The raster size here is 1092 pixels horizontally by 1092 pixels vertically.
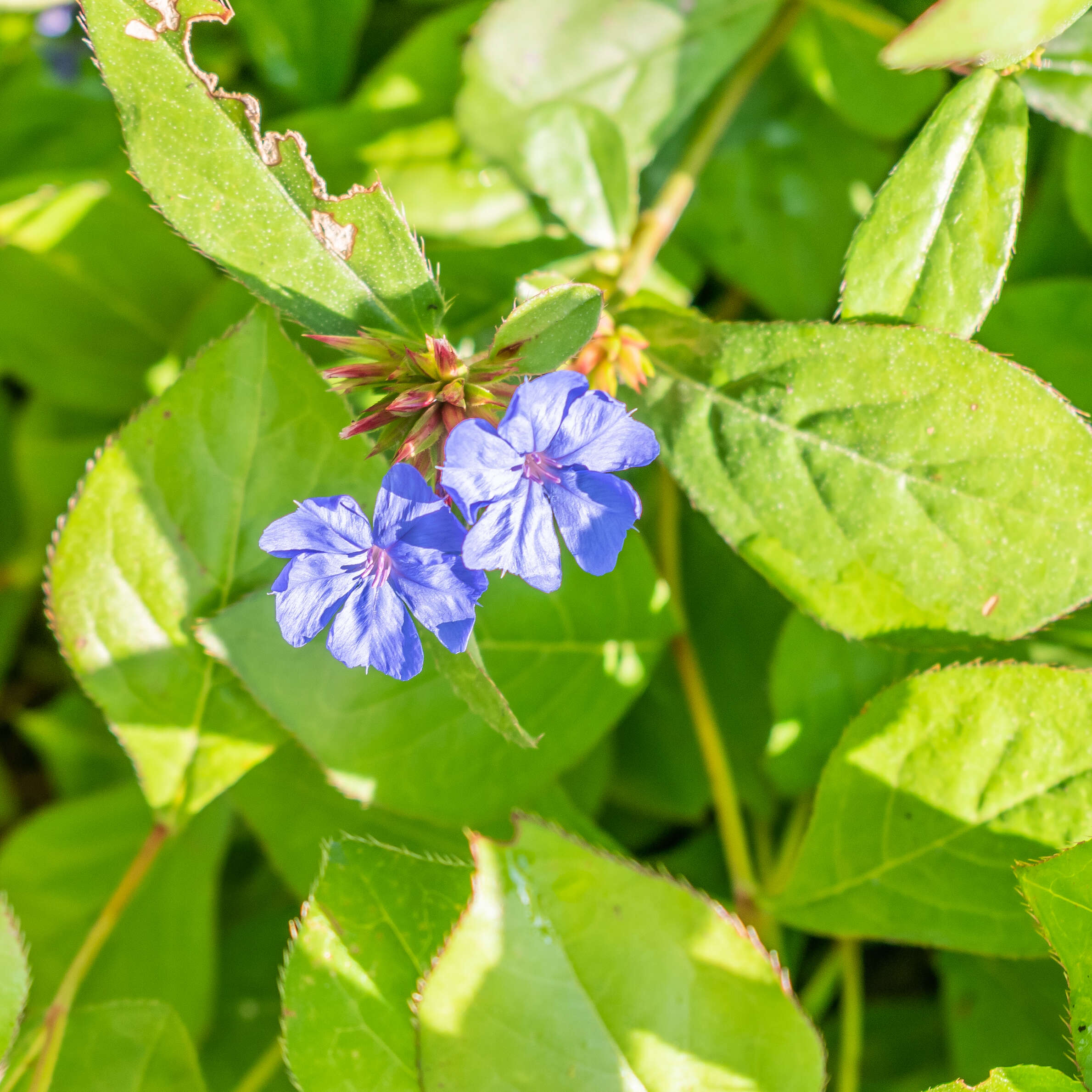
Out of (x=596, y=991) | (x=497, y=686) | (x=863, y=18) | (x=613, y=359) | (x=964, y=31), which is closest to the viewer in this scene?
(x=964, y=31)

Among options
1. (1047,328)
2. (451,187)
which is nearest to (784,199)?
(1047,328)

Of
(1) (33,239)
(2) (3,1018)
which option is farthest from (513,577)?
(1) (33,239)

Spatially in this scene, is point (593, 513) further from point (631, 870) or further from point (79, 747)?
point (79, 747)

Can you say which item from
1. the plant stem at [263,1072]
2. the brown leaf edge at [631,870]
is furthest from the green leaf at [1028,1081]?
the plant stem at [263,1072]

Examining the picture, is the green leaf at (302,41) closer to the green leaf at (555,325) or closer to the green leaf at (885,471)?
the green leaf at (885,471)

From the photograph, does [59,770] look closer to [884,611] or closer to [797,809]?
[797,809]

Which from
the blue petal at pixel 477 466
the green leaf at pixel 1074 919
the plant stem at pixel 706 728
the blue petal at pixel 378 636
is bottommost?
the plant stem at pixel 706 728
